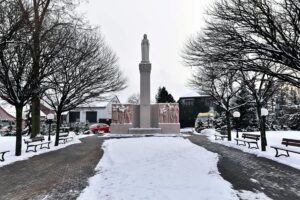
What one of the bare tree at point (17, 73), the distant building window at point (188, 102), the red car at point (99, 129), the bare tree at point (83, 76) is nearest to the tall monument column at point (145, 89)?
the bare tree at point (83, 76)

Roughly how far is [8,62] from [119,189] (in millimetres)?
9658

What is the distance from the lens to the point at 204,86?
24.3 meters

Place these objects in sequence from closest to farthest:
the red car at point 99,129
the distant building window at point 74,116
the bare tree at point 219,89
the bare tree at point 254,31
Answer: the bare tree at point 254,31
the bare tree at point 219,89
the red car at point 99,129
the distant building window at point 74,116

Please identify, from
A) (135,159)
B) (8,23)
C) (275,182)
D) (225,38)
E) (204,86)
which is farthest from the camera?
(204,86)

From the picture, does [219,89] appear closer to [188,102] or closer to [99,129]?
[99,129]

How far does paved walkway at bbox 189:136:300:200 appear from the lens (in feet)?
22.4

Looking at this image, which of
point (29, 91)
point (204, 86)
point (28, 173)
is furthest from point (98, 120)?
point (28, 173)

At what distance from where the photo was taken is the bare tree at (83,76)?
19.5 meters

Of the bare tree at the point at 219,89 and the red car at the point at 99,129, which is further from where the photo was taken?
the red car at the point at 99,129

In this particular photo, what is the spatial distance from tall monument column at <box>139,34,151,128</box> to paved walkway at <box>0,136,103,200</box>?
19473 millimetres

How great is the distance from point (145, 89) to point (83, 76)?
1119 centimetres

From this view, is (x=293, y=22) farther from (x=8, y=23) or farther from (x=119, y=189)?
(x=8, y=23)

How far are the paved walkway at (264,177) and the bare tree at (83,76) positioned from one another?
1211 cm

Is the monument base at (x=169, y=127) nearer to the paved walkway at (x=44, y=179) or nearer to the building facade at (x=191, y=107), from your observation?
the paved walkway at (x=44, y=179)
